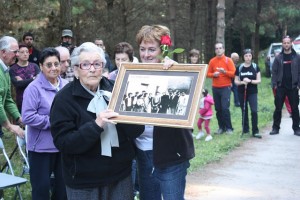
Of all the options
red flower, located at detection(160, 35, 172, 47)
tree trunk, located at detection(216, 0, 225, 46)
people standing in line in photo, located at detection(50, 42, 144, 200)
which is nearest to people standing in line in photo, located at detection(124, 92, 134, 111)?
people standing in line in photo, located at detection(50, 42, 144, 200)

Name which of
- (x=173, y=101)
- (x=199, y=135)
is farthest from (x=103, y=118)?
(x=199, y=135)

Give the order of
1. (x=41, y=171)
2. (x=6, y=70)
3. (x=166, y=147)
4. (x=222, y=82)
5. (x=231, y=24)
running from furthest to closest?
(x=231, y=24) → (x=222, y=82) → (x=6, y=70) → (x=41, y=171) → (x=166, y=147)

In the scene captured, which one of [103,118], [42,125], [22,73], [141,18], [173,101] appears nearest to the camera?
[103,118]

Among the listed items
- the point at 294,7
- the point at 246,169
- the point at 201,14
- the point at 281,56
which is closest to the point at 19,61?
the point at 246,169

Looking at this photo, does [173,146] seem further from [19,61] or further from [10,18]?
[10,18]

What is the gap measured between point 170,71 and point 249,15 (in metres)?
30.1

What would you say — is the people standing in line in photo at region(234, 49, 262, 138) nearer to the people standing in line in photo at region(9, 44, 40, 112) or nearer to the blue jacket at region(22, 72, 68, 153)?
the people standing in line in photo at region(9, 44, 40, 112)

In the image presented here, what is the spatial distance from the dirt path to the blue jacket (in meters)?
2.47

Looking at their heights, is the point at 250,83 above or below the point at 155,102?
below

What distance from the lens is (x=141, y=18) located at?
29.7 metres

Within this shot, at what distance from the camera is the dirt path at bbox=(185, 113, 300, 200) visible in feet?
21.2

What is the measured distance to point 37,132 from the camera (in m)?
4.70

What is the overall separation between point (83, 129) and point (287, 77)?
8.09 meters

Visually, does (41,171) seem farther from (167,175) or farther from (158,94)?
(158,94)
